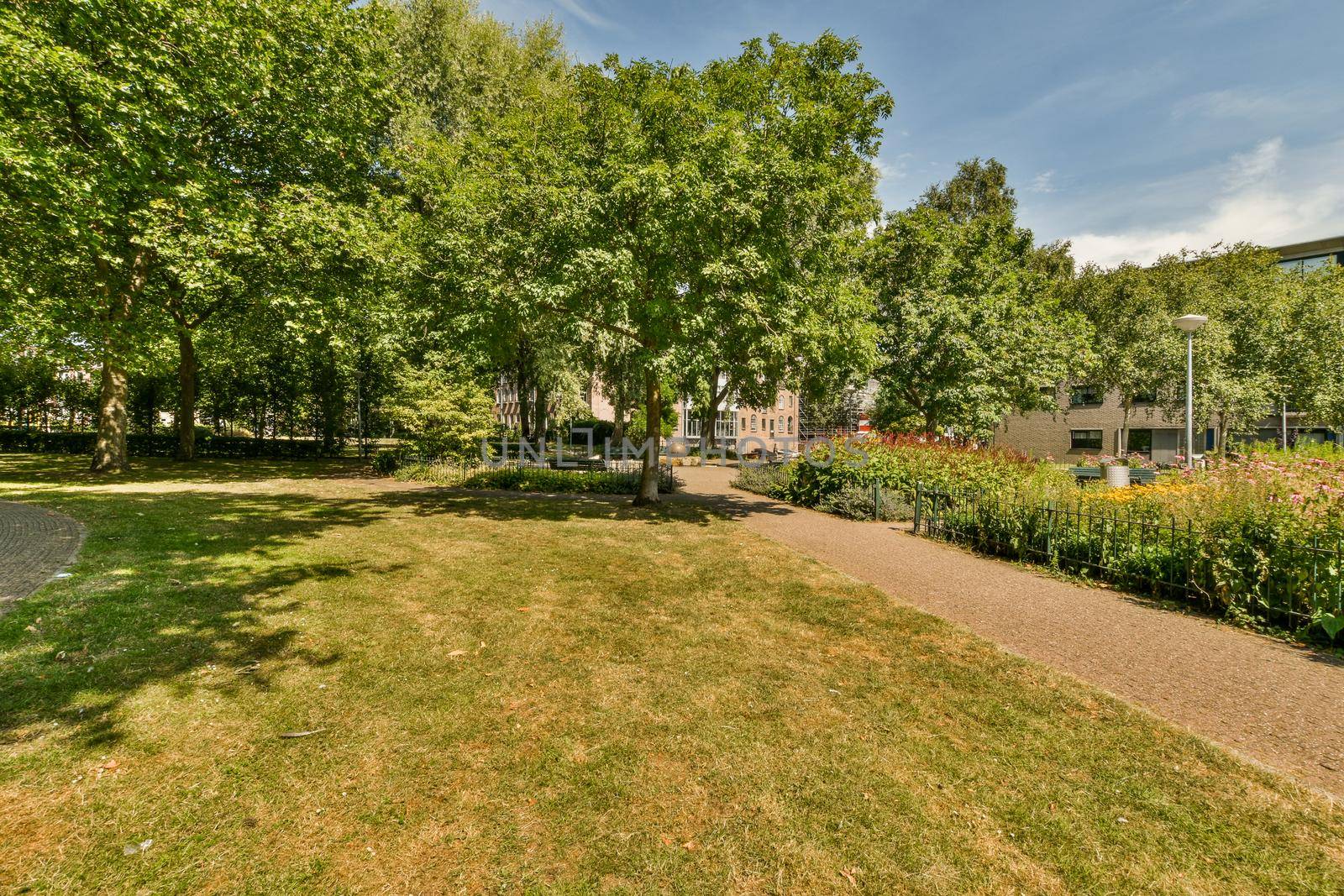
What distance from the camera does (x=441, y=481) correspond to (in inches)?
819

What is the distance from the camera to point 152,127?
1159cm

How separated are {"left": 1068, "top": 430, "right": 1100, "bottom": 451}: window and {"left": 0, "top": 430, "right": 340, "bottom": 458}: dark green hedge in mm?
52782

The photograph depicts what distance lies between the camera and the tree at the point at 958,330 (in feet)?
64.2

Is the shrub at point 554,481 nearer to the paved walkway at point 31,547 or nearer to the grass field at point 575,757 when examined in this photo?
the paved walkway at point 31,547

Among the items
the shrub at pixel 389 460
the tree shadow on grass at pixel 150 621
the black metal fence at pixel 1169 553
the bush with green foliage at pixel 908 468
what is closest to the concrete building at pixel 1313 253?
the bush with green foliage at pixel 908 468

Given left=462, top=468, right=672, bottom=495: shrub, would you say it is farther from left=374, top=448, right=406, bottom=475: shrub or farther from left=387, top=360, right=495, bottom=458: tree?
left=374, top=448, right=406, bottom=475: shrub

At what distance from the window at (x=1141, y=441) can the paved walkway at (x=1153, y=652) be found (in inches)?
1505

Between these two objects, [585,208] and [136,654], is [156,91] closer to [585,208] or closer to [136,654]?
[585,208]

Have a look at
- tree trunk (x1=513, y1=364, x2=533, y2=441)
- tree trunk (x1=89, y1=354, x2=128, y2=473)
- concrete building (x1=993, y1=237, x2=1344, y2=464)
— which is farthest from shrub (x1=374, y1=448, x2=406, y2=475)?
concrete building (x1=993, y1=237, x2=1344, y2=464)

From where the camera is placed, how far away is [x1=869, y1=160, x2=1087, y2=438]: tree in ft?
64.2

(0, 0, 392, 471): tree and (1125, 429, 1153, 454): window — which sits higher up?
(0, 0, 392, 471): tree

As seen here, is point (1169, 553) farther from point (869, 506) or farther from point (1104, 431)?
point (1104, 431)

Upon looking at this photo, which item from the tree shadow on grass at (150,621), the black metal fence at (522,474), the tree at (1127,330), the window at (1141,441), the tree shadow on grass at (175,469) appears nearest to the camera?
the tree shadow on grass at (150,621)

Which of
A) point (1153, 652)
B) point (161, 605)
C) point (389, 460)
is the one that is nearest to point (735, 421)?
point (389, 460)
